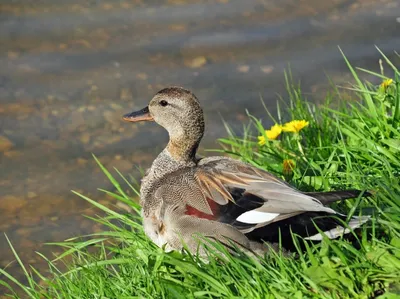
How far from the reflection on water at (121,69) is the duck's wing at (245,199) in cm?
198

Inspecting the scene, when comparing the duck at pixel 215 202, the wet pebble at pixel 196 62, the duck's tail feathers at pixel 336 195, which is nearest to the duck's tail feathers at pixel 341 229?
the duck at pixel 215 202

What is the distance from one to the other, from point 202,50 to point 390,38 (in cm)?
179

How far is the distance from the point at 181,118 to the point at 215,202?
0.78m

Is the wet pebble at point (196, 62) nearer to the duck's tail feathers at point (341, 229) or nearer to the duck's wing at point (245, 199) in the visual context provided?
the duck's wing at point (245, 199)

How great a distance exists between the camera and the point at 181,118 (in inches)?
175

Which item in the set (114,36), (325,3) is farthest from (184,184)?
(325,3)

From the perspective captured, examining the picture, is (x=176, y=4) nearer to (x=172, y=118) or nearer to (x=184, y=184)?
(x=172, y=118)

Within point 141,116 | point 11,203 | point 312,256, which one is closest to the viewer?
point 312,256

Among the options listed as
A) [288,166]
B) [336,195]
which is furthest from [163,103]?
[336,195]

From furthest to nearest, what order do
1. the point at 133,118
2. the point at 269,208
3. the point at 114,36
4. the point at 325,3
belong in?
the point at 325,3, the point at 114,36, the point at 133,118, the point at 269,208

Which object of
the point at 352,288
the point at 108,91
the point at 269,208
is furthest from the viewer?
the point at 108,91

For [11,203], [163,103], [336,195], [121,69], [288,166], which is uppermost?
[163,103]

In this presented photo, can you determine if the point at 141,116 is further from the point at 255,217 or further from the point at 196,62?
the point at 196,62

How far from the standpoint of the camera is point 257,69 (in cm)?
752
